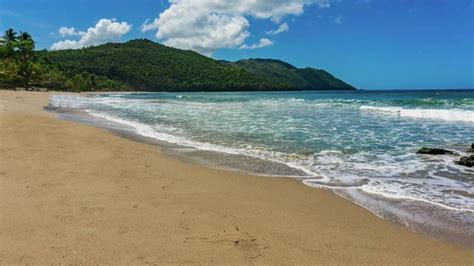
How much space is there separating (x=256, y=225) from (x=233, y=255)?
0.88 m

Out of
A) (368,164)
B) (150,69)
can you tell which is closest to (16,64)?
(368,164)

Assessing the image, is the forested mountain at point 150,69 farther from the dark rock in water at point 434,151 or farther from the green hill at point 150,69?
the dark rock in water at point 434,151

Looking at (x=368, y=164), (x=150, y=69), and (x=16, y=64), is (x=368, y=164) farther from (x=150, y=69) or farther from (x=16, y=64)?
(x=150, y=69)

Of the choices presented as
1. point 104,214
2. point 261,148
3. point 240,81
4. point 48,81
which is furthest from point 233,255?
point 240,81

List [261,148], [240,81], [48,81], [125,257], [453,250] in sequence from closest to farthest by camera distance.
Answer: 1. [125,257]
2. [453,250]
3. [261,148]
4. [48,81]
5. [240,81]

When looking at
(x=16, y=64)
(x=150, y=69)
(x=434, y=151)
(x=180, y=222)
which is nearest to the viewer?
(x=180, y=222)

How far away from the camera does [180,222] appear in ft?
14.0

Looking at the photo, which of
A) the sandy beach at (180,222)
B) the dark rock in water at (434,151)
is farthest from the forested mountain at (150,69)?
the sandy beach at (180,222)

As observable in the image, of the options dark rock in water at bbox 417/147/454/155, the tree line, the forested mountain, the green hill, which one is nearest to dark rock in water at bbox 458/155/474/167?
dark rock in water at bbox 417/147/454/155

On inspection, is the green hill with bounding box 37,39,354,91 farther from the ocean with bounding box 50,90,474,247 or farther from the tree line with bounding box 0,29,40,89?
the ocean with bounding box 50,90,474,247

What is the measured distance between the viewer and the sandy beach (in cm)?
348

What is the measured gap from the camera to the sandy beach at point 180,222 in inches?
137

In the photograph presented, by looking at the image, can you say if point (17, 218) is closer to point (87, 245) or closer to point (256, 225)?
point (87, 245)

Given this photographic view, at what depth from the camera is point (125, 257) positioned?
3324 millimetres
